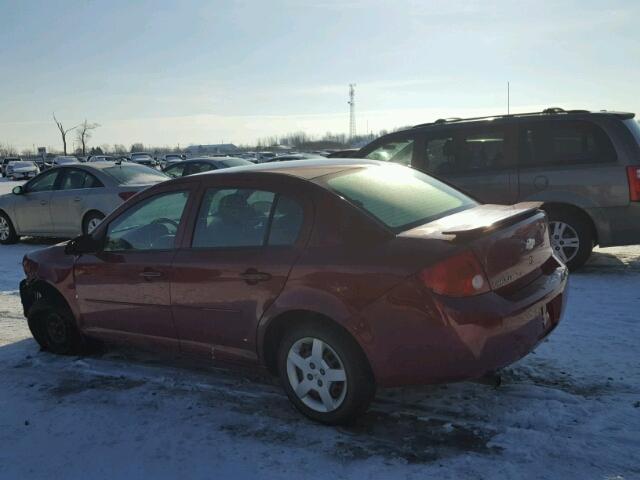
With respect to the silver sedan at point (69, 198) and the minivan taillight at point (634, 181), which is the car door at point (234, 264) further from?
the silver sedan at point (69, 198)

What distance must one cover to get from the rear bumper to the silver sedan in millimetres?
7677

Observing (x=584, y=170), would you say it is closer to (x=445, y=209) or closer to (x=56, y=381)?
(x=445, y=209)

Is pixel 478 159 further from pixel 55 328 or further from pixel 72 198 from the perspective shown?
pixel 72 198

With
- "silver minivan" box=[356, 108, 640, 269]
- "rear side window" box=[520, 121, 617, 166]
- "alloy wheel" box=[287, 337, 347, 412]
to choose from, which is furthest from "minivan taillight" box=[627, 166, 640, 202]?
"alloy wheel" box=[287, 337, 347, 412]

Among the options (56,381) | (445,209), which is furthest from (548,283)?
(56,381)

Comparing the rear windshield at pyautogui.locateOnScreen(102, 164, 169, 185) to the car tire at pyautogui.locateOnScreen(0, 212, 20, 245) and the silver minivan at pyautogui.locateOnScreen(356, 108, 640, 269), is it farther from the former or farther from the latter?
the silver minivan at pyautogui.locateOnScreen(356, 108, 640, 269)

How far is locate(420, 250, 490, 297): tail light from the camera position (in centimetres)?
307

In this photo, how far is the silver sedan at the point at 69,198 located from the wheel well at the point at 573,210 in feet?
21.3

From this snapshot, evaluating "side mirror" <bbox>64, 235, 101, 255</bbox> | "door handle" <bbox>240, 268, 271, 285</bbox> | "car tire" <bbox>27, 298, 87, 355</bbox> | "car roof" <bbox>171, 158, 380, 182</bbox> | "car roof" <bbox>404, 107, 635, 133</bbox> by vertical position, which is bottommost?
"car tire" <bbox>27, 298, 87, 355</bbox>

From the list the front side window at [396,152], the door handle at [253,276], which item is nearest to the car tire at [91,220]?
the front side window at [396,152]

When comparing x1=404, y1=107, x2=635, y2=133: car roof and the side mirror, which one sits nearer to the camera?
the side mirror

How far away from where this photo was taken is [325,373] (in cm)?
345

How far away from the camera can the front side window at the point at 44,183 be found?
11.1 m

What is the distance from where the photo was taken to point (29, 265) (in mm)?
5066
